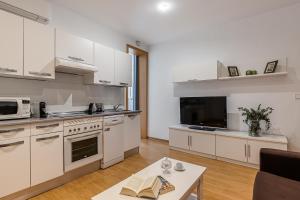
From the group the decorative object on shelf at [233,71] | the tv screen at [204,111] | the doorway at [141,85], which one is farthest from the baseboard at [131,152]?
the decorative object on shelf at [233,71]

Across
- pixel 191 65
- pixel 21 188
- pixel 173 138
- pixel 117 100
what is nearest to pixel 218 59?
pixel 191 65

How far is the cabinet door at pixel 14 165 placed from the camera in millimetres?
1836

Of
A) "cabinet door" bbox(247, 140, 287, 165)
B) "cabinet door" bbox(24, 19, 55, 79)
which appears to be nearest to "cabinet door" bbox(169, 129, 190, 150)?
"cabinet door" bbox(247, 140, 287, 165)

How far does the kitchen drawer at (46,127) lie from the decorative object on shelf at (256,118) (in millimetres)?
3076

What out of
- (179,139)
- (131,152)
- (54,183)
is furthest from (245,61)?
(54,183)

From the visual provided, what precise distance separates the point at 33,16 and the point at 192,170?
9.39ft

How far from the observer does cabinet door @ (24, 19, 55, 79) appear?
2.24m

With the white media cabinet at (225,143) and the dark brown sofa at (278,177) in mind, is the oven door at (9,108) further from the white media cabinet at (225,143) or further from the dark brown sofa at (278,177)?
the white media cabinet at (225,143)

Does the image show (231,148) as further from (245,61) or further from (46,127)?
(46,127)

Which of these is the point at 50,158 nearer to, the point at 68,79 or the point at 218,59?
the point at 68,79

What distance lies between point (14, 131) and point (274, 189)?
2.55 m

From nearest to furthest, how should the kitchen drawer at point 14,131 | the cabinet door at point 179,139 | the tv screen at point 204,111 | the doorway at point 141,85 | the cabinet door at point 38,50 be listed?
the kitchen drawer at point 14,131, the cabinet door at point 38,50, the tv screen at point 204,111, the cabinet door at point 179,139, the doorway at point 141,85

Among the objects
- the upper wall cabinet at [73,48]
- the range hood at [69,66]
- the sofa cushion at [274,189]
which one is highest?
the upper wall cabinet at [73,48]

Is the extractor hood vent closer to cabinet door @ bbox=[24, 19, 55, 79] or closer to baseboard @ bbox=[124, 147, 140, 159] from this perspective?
cabinet door @ bbox=[24, 19, 55, 79]
